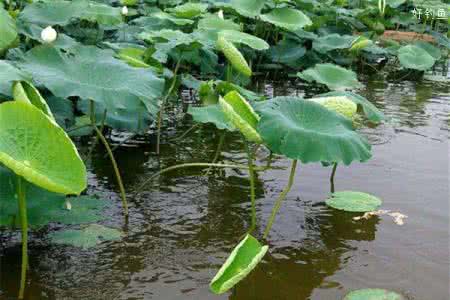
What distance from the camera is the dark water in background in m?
2.22

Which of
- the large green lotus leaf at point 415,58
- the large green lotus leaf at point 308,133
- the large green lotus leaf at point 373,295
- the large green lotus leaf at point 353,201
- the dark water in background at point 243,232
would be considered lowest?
the dark water in background at point 243,232

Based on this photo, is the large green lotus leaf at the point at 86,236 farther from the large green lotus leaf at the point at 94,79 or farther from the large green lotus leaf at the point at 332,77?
the large green lotus leaf at the point at 332,77

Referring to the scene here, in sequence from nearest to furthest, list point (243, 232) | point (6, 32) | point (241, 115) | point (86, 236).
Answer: point (241, 115)
point (86, 236)
point (243, 232)
point (6, 32)

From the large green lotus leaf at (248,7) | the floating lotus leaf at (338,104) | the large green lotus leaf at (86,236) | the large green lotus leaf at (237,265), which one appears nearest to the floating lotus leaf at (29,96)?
the large green lotus leaf at (86,236)

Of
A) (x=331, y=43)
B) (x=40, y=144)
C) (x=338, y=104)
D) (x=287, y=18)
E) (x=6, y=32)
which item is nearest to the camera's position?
(x=40, y=144)

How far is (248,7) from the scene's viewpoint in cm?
579

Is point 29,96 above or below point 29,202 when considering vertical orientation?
above

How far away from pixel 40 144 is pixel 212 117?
130cm

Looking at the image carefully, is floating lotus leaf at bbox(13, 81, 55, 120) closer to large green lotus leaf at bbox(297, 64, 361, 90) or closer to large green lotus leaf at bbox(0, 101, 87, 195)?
large green lotus leaf at bbox(0, 101, 87, 195)

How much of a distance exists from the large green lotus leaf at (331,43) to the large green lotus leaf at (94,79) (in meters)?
3.20

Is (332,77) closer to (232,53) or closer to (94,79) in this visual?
(232,53)

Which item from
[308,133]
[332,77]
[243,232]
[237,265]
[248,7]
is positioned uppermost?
[248,7]

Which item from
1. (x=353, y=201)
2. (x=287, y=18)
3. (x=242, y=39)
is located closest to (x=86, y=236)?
(x=353, y=201)

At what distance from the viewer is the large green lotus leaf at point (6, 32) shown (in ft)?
9.65
